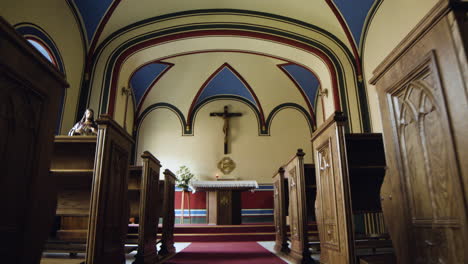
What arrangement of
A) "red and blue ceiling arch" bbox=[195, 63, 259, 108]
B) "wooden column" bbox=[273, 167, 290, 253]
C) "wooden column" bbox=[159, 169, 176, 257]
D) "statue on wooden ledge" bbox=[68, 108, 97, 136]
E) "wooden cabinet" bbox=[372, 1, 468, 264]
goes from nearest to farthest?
"wooden cabinet" bbox=[372, 1, 468, 264]
"statue on wooden ledge" bbox=[68, 108, 97, 136]
"wooden column" bbox=[159, 169, 176, 257]
"wooden column" bbox=[273, 167, 290, 253]
"red and blue ceiling arch" bbox=[195, 63, 259, 108]

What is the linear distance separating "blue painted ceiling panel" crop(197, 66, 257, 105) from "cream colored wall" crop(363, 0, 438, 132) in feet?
13.5

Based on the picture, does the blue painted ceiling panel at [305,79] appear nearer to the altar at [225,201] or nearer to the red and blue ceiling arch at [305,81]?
the red and blue ceiling arch at [305,81]

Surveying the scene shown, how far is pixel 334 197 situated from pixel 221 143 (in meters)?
7.77

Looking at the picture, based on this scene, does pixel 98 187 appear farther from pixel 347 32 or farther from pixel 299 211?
pixel 347 32

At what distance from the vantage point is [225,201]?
25.6 feet

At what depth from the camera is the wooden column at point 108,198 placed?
7.80 feet

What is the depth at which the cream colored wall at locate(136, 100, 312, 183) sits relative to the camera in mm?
10031

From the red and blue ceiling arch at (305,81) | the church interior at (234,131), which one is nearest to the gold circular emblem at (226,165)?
the church interior at (234,131)

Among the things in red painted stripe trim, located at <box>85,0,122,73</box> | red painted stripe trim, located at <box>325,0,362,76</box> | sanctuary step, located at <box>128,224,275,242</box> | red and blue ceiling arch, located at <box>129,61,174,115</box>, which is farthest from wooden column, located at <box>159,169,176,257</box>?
red and blue ceiling arch, located at <box>129,61,174,115</box>

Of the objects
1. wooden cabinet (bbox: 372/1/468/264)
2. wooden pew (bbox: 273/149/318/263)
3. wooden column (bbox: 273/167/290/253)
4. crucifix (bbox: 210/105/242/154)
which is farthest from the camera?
crucifix (bbox: 210/105/242/154)

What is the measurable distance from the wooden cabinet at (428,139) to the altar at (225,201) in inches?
245

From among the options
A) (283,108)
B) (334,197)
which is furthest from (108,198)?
(283,108)

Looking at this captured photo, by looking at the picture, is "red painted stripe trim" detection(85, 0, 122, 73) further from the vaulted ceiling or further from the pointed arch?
the pointed arch

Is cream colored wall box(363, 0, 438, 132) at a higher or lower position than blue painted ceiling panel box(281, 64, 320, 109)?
lower
